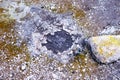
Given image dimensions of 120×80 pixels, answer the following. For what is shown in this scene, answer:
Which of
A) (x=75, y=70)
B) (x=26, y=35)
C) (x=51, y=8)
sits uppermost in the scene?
(x=51, y=8)

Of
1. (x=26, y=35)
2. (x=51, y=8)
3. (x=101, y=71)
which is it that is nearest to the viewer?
(x=101, y=71)

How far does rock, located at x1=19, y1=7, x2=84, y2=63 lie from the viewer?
4.84 meters

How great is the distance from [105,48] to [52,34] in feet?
3.47

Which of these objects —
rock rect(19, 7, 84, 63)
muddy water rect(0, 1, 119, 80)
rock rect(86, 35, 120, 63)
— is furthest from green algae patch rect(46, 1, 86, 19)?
muddy water rect(0, 1, 119, 80)

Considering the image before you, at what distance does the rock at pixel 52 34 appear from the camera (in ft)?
15.9

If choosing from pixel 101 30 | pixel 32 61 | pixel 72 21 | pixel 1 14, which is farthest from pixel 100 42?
pixel 1 14

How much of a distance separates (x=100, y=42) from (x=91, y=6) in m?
1.09

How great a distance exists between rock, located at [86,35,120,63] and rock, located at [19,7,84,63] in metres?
0.25

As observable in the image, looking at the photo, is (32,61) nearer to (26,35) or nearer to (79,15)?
(26,35)

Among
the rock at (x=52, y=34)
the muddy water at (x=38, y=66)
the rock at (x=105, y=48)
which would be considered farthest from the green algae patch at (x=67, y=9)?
the muddy water at (x=38, y=66)

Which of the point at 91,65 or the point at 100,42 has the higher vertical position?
the point at 100,42

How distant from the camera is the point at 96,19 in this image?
17.5ft

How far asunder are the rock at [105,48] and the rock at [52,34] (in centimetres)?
25

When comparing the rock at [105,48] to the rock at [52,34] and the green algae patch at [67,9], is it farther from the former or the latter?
the green algae patch at [67,9]
